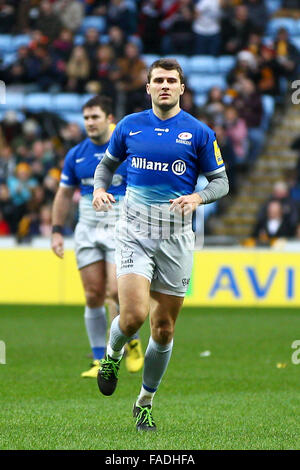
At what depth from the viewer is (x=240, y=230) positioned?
1952 centimetres

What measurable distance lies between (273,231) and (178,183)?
10.9 metres

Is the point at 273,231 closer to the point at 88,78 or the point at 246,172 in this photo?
the point at 246,172

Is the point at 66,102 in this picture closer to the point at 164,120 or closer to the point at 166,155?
the point at 164,120

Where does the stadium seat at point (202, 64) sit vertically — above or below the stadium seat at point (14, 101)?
above

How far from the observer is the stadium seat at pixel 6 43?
2295 cm

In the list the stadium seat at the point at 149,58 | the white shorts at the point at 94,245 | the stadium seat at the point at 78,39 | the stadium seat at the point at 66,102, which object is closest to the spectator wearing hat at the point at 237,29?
the stadium seat at the point at 149,58

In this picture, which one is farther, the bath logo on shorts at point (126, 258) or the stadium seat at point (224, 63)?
the stadium seat at point (224, 63)

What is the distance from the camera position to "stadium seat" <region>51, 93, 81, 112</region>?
2103 cm

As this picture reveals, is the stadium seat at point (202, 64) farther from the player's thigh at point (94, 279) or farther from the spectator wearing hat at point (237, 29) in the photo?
the player's thigh at point (94, 279)

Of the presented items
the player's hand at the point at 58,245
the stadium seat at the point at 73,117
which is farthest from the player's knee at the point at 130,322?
the stadium seat at the point at 73,117

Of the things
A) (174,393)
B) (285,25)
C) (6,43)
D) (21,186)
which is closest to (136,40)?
(6,43)

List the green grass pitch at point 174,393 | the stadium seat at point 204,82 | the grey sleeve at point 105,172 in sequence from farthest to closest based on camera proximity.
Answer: the stadium seat at point 204,82 → the grey sleeve at point 105,172 → the green grass pitch at point 174,393

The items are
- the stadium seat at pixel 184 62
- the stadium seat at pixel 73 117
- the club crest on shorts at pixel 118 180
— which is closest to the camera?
the club crest on shorts at pixel 118 180

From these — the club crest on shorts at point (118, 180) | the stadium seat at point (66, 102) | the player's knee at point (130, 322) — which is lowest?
the stadium seat at point (66, 102)
